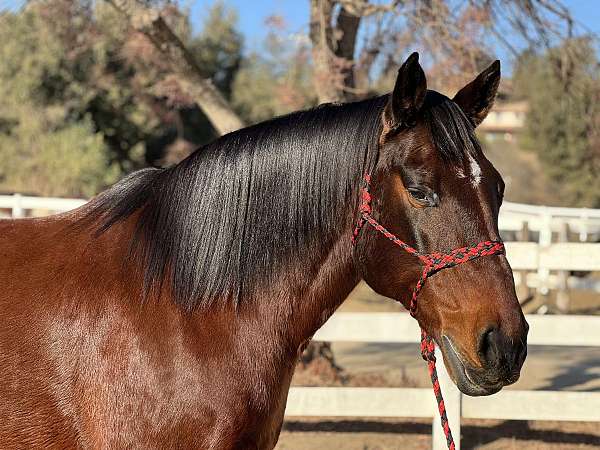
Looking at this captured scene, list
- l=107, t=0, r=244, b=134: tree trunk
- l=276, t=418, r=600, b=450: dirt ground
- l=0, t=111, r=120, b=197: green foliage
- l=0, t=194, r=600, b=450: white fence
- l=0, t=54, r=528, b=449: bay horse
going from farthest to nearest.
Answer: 1. l=0, t=111, r=120, b=197: green foliage
2. l=107, t=0, r=244, b=134: tree trunk
3. l=276, t=418, r=600, b=450: dirt ground
4. l=0, t=194, r=600, b=450: white fence
5. l=0, t=54, r=528, b=449: bay horse

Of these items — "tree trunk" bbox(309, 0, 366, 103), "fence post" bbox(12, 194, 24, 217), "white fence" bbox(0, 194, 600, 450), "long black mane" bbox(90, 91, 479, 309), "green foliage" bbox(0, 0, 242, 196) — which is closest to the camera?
"long black mane" bbox(90, 91, 479, 309)

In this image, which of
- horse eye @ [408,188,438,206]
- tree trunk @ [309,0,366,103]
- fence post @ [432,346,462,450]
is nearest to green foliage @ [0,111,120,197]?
tree trunk @ [309,0,366,103]

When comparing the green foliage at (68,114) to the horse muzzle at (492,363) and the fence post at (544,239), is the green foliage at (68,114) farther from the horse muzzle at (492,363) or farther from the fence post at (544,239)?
the horse muzzle at (492,363)

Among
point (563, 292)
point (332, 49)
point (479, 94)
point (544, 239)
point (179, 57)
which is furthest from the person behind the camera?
point (563, 292)

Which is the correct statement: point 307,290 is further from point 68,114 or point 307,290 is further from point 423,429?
point 68,114

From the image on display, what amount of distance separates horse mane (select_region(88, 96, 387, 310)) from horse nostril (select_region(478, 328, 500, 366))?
620 mm

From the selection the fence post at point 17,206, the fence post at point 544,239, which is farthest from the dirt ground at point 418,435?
the fence post at point 544,239

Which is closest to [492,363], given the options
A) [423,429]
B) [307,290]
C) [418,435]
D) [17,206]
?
[307,290]

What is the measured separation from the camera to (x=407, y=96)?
6.91 ft

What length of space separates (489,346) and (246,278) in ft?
2.67

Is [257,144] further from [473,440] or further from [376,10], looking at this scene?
[376,10]

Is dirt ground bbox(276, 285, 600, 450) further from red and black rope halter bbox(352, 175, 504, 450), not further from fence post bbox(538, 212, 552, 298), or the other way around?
red and black rope halter bbox(352, 175, 504, 450)

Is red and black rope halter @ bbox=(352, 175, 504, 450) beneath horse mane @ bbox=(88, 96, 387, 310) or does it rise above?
beneath

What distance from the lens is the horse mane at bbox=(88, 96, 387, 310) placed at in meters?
2.26
